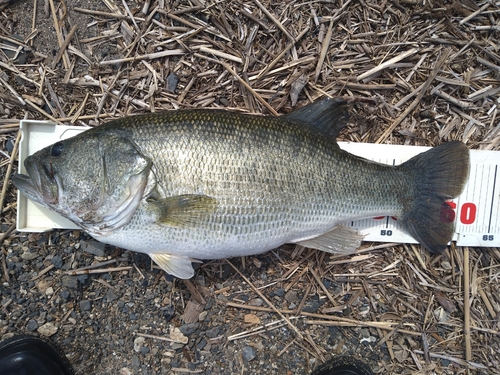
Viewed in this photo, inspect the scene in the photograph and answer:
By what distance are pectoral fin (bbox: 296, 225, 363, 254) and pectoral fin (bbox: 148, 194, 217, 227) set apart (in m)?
0.84

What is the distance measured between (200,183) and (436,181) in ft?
6.15

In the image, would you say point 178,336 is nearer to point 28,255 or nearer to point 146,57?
point 28,255

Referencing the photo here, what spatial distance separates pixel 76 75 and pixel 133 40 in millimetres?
565

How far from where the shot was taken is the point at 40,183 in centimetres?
221

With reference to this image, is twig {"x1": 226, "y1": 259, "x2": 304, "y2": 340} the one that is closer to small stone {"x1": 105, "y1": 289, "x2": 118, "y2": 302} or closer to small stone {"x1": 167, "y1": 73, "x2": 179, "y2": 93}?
small stone {"x1": 105, "y1": 289, "x2": 118, "y2": 302}

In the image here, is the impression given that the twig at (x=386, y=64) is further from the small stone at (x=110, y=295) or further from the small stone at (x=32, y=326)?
the small stone at (x=32, y=326)

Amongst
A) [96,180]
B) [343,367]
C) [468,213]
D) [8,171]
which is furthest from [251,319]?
[8,171]

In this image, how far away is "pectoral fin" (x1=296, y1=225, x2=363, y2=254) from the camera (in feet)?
8.59

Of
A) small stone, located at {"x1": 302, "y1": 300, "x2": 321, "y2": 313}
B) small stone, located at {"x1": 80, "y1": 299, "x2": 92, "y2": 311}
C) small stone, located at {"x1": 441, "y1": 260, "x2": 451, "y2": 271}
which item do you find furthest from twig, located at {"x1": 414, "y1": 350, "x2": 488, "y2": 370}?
small stone, located at {"x1": 80, "y1": 299, "x2": 92, "y2": 311}

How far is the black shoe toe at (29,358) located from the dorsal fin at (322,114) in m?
2.66

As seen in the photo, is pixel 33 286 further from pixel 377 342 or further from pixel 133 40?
pixel 377 342

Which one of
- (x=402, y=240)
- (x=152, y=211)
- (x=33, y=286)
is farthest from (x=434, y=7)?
(x=33, y=286)

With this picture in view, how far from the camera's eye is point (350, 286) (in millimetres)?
2893

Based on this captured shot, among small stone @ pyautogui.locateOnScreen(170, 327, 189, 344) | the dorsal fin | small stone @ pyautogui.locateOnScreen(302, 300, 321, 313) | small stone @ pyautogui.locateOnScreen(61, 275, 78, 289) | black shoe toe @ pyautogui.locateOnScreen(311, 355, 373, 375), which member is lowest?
black shoe toe @ pyautogui.locateOnScreen(311, 355, 373, 375)
